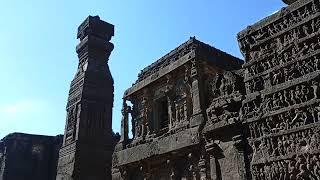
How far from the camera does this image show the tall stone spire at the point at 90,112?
16641mm

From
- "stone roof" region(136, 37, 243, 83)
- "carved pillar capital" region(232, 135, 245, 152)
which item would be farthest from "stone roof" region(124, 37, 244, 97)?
"carved pillar capital" region(232, 135, 245, 152)

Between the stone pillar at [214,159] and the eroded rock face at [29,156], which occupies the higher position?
the eroded rock face at [29,156]

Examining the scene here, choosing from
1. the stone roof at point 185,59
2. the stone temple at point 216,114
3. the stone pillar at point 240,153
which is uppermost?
the stone roof at point 185,59

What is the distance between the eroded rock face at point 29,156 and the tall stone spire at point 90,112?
5803 millimetres

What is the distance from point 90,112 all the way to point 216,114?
11375 mm

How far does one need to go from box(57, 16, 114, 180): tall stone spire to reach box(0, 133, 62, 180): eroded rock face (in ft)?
19.0

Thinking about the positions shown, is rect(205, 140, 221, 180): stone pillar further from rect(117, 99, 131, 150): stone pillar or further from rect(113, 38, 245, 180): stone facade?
rect(117, 99, 131, 150): stone pillar

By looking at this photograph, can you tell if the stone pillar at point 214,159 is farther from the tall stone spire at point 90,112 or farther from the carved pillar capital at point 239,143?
the tall stone spire at point 90,112

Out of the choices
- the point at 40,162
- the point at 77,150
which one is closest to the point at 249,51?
the point at 77,150

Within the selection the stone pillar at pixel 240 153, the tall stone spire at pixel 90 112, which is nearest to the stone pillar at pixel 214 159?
the stone pillar at pixel 240 153

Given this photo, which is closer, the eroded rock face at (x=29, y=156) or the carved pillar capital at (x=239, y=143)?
the carved pillar capital at (x=239, y=143)

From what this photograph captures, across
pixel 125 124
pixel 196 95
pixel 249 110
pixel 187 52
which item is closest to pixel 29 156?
pixel 125 124

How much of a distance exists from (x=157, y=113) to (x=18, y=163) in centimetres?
1510

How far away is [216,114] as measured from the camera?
751cm
